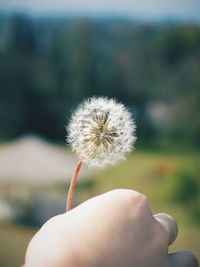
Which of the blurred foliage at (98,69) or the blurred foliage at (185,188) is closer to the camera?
the blurred foliage at (185,188)

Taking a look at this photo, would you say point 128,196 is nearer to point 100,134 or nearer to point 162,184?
point 100,134

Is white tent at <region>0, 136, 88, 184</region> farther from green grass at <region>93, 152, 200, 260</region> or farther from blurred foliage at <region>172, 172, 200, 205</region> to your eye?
blurred foliage at <region>172, 172, 200, 205</region>

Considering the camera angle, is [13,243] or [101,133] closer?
[101,133]

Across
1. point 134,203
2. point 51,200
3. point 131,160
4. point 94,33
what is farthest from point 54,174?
point 134,203

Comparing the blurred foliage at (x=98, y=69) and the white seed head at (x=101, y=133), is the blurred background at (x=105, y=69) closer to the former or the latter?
the blurred foliage at (x=98, y=69)

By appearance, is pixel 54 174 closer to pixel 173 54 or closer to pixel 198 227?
pixel 198 227

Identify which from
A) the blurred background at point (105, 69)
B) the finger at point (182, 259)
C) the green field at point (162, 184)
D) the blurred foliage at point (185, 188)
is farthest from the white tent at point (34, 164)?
the finger at point (182, 259)

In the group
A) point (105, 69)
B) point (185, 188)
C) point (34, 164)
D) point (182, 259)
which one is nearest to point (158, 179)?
point (185, 188)
